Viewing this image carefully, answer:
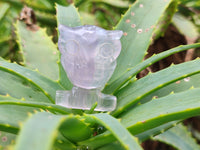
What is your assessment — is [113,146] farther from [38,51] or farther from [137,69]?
[38,51]

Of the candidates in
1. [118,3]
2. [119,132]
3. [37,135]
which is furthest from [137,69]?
[118,3]

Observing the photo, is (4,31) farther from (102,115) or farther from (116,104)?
(102,115)

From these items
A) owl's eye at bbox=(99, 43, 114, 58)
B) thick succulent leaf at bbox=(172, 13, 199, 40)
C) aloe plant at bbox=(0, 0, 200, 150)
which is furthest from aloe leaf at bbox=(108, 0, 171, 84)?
thick succulent leaf at bbox=(172, 13, 199, 40)

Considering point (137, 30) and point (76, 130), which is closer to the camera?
point (76, 130)

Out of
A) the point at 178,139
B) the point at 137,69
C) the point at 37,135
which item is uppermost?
the point at 137,69

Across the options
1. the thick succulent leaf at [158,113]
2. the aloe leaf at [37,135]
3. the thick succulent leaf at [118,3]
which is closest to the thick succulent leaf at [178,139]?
the thick succulent leaf at [158,113]

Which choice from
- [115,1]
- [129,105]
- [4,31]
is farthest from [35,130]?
[4,31]
